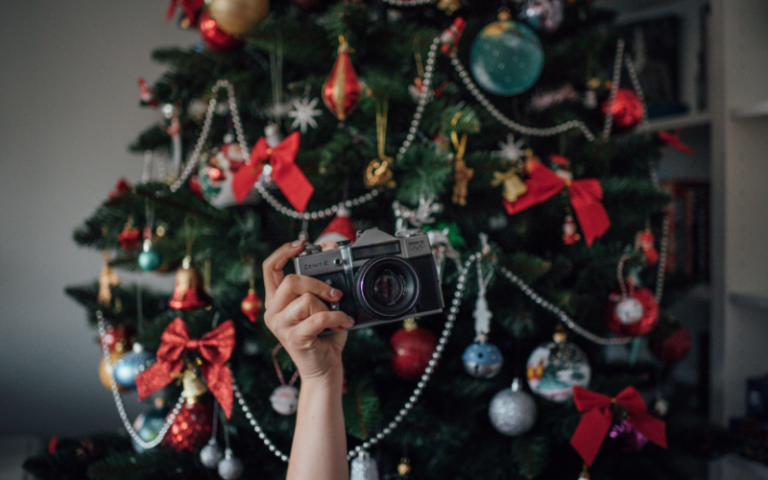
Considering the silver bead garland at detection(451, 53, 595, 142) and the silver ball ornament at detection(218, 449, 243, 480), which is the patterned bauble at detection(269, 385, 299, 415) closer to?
the silver ball ornament at detection(218, 449, 243, 480)

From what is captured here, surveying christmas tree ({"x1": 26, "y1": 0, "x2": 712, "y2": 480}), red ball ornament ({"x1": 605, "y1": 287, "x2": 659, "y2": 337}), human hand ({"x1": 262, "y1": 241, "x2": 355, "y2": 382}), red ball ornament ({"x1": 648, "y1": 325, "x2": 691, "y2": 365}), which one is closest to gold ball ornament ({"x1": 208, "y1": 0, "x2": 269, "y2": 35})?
christmas tree ({"x1": 26, "y1": 0, "x2": 712, "y2": 480})

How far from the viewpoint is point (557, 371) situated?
0.73 metres

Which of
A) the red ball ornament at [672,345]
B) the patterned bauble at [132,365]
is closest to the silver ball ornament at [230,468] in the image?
the patterned bauble at [132,365]

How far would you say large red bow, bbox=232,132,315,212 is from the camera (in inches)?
27.1

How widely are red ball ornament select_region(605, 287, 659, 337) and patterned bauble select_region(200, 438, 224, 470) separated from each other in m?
0.67

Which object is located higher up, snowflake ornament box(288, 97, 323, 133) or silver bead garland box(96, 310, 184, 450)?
snowflake ornament box(288, 97, 323, 133)

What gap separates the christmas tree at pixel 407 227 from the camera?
0.70 m

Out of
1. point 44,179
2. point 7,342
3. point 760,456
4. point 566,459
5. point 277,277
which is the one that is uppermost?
point 44,179

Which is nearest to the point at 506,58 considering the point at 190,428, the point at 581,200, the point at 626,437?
the point at 581,200

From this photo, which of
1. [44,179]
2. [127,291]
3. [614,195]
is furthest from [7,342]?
[614,195]

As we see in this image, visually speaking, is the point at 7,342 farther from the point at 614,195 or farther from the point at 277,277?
the point at 614,195

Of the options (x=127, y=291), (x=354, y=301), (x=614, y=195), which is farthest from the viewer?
(x=127, y=291)

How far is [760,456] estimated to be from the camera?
1060 millimetres

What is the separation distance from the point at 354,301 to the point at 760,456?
1080mm
